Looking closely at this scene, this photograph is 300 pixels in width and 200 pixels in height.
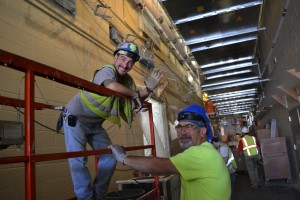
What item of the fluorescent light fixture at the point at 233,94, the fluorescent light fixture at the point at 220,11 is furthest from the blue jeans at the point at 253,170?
the fluorescent light fixture at the point at 233,94

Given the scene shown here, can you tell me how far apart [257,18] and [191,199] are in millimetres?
5910

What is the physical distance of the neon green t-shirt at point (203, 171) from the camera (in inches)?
80.3

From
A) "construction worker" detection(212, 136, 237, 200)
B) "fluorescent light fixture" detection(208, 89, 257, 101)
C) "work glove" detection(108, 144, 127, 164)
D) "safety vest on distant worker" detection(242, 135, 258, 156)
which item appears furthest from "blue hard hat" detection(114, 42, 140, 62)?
"fluorescent light fixture" detection(208, 89, 257, 101)

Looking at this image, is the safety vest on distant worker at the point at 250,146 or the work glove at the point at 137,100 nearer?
the work glove at the point at 137,100

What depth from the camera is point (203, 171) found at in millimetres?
2049

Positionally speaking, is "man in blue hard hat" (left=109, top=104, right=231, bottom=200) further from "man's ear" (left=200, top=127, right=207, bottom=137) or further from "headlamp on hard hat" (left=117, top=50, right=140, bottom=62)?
"headlamp on hard hat" (left=117, top=50, right=140, bottom=62)

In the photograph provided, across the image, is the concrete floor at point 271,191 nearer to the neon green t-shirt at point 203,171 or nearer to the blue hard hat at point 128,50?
the neon green t-shirt at point 203,171

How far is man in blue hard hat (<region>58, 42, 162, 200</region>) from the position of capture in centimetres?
224

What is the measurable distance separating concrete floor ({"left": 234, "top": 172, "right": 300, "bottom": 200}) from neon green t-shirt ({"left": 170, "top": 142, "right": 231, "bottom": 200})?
19.6 feet

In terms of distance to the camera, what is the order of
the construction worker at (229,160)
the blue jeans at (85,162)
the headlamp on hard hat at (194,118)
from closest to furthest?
the blue jeans at (85,162) → the headlamp on hard hat at (194,118) → the construction worker at (229,160)

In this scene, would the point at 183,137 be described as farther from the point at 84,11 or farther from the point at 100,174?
the point at 84,11

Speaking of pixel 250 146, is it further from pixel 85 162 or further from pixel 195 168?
pixel 85 162

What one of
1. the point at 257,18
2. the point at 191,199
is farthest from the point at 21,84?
the point at 257,18

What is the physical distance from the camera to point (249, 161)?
30.0ft
